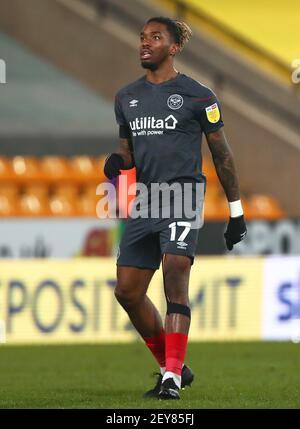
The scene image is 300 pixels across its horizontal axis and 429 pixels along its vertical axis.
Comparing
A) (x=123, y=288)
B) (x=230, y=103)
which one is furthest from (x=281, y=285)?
(x=123, y=288)

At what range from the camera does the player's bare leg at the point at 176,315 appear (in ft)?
22.1

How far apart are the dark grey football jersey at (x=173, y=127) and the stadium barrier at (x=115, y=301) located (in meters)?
5.87

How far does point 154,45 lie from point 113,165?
74 cm

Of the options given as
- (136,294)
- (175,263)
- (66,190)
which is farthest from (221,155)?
(66,190)

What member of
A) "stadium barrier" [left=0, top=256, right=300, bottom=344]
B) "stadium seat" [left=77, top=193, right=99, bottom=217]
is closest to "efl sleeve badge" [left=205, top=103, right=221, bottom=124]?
"stadium barrier" [left=0, top=256, right=300, bottom=344]

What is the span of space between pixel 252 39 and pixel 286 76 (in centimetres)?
165

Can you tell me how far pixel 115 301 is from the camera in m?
12.8

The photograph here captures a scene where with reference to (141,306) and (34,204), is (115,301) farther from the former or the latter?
(141,306)

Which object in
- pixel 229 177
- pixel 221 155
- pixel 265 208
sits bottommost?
pixel 229 177

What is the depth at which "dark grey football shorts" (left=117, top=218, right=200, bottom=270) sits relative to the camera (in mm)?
6836

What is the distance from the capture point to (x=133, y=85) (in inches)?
279

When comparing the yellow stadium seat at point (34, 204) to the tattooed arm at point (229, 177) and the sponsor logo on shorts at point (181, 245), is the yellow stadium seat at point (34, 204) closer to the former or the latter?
the tattooed arm at point (229, 177)

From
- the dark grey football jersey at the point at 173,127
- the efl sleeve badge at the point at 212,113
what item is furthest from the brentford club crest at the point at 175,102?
the efl sleeve badge at the point at 212,113

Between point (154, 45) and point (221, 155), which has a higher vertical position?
point (154, 45)
